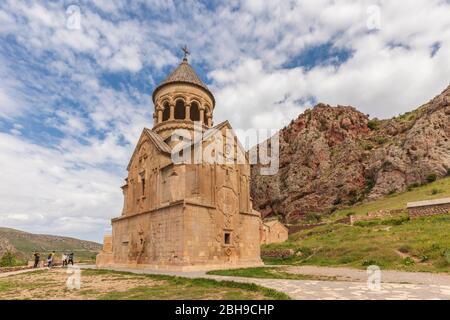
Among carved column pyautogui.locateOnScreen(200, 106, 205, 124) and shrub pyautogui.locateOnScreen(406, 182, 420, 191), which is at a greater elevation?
carved column pyautogui.locateOnScreen(200, 106, 205, 124)

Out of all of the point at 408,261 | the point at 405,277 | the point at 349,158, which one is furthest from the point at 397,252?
the point at 349,158

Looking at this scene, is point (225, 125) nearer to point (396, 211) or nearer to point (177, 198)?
point (177, 198)

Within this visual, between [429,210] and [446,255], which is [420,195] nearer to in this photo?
[429,210]

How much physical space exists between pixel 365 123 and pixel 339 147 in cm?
996

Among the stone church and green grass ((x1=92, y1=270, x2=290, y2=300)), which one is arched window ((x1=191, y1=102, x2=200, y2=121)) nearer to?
the stone church

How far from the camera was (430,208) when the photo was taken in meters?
23.7

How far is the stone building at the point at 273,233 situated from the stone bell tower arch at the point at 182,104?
23584 millimetres

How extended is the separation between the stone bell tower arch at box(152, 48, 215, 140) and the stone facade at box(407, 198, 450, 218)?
1807cm

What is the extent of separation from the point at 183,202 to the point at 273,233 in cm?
2922

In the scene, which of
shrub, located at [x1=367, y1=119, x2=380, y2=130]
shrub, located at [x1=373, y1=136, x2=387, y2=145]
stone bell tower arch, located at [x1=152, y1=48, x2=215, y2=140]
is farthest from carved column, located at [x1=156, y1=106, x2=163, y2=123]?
shrub, located at [x1=367, y1=119, x2=380, y2=130]

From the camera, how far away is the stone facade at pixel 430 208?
902 inches

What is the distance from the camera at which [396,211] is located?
98.1 ft

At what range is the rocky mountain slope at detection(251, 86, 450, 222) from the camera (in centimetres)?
4756
